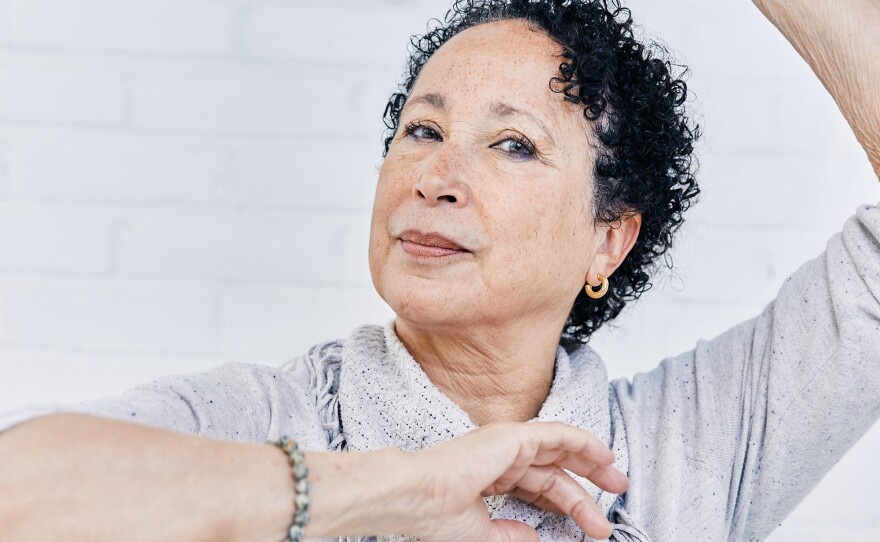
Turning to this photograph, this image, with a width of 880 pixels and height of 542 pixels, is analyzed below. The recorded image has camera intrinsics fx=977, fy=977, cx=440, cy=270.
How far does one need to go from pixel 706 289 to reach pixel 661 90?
0.53 m

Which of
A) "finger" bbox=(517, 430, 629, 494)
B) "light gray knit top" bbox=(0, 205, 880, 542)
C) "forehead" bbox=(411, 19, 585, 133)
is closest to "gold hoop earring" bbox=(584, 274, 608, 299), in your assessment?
"light gray knit top" bbox=(0, 205, 880, 542)

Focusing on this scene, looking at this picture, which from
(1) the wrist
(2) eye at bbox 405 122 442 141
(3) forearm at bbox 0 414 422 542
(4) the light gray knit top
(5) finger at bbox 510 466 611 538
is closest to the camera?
(3) forearm at bbox 0 414 422 542

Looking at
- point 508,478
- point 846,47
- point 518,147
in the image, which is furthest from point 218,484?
point 846,47

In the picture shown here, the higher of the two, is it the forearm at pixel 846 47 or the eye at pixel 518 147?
the forearm at pixel 846 47

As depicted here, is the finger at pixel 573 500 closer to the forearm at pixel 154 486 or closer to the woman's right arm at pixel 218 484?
the woman's right arm at pixel 218 484

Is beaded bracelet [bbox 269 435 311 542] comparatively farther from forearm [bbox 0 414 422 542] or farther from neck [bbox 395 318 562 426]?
neck [bbox 395 318 562 426]

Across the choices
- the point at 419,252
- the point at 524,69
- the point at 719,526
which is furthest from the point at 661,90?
the point at 719,526

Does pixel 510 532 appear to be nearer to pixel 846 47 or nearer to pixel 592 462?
pixel 592 462

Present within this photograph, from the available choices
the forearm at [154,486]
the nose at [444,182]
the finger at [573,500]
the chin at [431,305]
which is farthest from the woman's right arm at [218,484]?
the nose at [444,182]

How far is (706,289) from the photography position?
2.05m

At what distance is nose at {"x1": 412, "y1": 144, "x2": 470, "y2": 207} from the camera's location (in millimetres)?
1406

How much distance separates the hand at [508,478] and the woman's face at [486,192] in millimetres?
253

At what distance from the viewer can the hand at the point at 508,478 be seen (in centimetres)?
112

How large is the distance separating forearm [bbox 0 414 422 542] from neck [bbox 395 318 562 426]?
0.47 m
